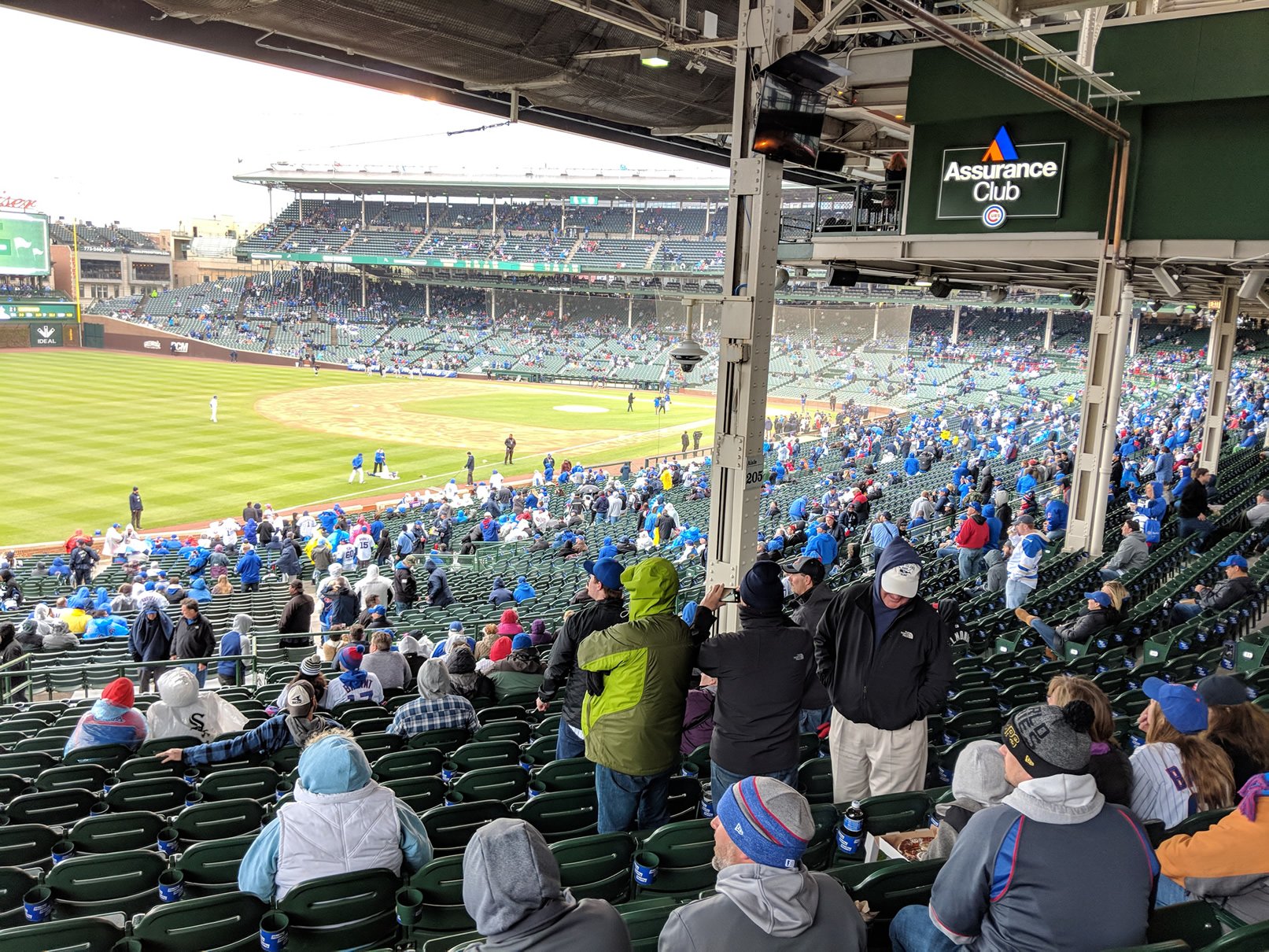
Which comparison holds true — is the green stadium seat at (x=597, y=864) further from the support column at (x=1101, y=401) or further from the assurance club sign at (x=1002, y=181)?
the assurance club sign at (x=1002, y=181)

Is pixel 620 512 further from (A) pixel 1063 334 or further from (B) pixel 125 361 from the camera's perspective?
(B) pixel 125 361

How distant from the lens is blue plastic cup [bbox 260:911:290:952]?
10.7ft

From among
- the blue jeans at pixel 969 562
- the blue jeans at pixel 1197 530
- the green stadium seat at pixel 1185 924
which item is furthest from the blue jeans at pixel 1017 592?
the green stadium seat at pixel 1185 924

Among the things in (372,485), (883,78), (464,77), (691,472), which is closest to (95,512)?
(372,485)

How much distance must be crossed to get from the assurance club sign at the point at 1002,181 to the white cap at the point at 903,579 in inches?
370

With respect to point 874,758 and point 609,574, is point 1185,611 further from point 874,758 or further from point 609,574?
point 609,574

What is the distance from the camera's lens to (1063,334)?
5506 cm

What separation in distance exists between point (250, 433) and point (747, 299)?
32.8 m

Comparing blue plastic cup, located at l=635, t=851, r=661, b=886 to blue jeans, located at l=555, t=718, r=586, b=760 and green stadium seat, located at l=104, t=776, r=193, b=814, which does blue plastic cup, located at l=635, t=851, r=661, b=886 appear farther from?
green stadium seat, located at l=104, t=776, r=193, b=814

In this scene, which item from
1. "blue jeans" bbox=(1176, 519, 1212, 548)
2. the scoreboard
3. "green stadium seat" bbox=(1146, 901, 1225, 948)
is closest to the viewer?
"green stadium seat" bbox=(1146, 901, 1225, 948)

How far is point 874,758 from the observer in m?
4.58

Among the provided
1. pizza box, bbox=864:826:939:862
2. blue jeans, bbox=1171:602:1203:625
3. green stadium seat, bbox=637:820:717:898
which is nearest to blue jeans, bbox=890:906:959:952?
pizza box, bbox=864:826:939:862

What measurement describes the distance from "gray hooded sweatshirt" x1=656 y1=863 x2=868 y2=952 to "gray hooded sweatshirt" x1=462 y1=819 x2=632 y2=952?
0.25 m

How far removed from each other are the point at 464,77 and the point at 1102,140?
7786mm
